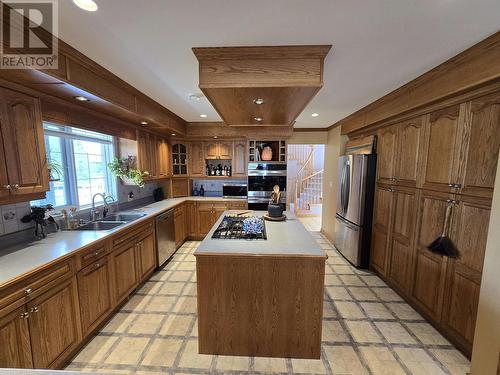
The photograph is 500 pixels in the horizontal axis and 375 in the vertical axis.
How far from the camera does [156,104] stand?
3029 mm

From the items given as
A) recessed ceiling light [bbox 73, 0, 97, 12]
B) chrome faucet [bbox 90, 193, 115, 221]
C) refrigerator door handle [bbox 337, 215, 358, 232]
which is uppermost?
recessed ceiling light [bbox 73, 0, 97, 12]

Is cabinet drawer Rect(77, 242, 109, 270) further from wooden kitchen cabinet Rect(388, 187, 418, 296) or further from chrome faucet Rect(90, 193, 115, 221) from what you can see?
wooden kitchen cabinet Rect(388, 187, 418, 296)

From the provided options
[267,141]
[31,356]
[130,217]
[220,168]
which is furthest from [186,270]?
[267,141]

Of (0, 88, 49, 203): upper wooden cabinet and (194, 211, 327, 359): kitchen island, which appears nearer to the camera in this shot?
(0, 88, 49, 203): upper wooden cabinet

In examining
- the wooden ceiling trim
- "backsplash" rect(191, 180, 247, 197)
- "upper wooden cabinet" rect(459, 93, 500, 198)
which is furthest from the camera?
"backsplash" rect(191, 180, 247, 197)

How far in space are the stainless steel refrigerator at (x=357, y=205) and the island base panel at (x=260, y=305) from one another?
1.96 metres

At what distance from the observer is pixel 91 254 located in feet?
6.17

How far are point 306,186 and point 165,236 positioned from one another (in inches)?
217

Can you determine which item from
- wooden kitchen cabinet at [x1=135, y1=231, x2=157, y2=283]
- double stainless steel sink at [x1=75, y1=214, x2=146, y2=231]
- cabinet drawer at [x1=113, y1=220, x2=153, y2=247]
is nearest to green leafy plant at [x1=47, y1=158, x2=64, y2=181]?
Result: double stainless steel sink at [x1=75, y1=214, x2=146, y2=231]

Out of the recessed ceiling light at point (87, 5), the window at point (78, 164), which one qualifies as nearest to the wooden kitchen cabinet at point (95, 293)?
the window at point (78, 164)

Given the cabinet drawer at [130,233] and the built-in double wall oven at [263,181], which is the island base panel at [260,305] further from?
the built-in double wall oven at [263,181]

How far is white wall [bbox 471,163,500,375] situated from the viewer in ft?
4.42

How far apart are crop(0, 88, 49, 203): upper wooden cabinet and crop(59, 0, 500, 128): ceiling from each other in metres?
Result: 0.61

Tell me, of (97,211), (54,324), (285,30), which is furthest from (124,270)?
(285,30)
